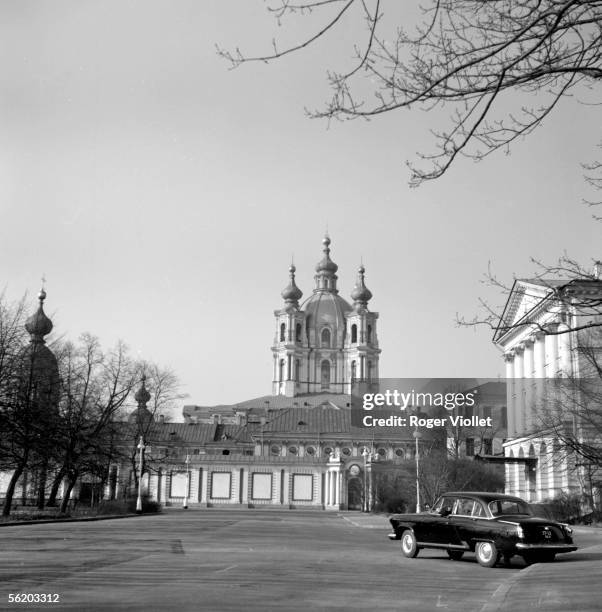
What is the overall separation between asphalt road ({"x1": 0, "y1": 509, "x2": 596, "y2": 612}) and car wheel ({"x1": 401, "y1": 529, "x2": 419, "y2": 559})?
301mm

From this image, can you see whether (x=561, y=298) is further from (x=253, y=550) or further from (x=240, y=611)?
(x=253, y=550)

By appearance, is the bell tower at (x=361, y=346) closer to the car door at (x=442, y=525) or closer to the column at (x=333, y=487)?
the column at (x=333, y=487)

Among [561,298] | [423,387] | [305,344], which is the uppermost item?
[305,344]

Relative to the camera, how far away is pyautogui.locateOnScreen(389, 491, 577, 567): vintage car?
17.1 metres

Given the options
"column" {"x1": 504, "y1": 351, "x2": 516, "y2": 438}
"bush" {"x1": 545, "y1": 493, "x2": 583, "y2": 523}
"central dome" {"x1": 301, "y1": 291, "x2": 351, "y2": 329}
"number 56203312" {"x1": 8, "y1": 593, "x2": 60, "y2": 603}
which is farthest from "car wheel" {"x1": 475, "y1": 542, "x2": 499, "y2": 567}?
"central dome" {"x1": 301, "y1": 291, "x2": 351, "y2": 329}

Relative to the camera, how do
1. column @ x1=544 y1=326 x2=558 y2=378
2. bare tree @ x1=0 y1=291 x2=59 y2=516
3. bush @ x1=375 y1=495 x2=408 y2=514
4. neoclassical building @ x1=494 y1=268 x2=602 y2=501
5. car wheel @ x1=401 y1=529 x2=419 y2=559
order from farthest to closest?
1. bush @ x1=375 y1=495 x2=408 y2=514
2. column @ x1=544 y1=326 x2=558 y2=378
3. neoclassical building @ x1=494 y1=268 x2=602 y2=501
4. bare tree @ x1=0 y1=291 x2=59 y2=516
5. car wheel @ x1=401 y1=529 x2=419 y2=559

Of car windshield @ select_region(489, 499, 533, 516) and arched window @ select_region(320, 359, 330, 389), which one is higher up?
arched window @ select_region(320, 359, 330, 389)

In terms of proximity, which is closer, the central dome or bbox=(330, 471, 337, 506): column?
bbox=(330, 471, 337, 506): column

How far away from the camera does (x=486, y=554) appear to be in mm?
17531

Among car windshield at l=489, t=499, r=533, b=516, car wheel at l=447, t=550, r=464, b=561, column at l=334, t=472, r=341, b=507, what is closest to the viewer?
car windshield at l=489, t=499, r=533, b=516

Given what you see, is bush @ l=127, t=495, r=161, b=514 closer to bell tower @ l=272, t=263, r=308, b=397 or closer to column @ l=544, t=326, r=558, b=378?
column @ l=544, t=326, r=558, b=378

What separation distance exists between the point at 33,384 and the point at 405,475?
4260 cm

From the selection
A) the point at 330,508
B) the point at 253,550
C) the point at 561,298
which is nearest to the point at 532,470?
the point at 330,508

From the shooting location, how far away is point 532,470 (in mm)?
66125
